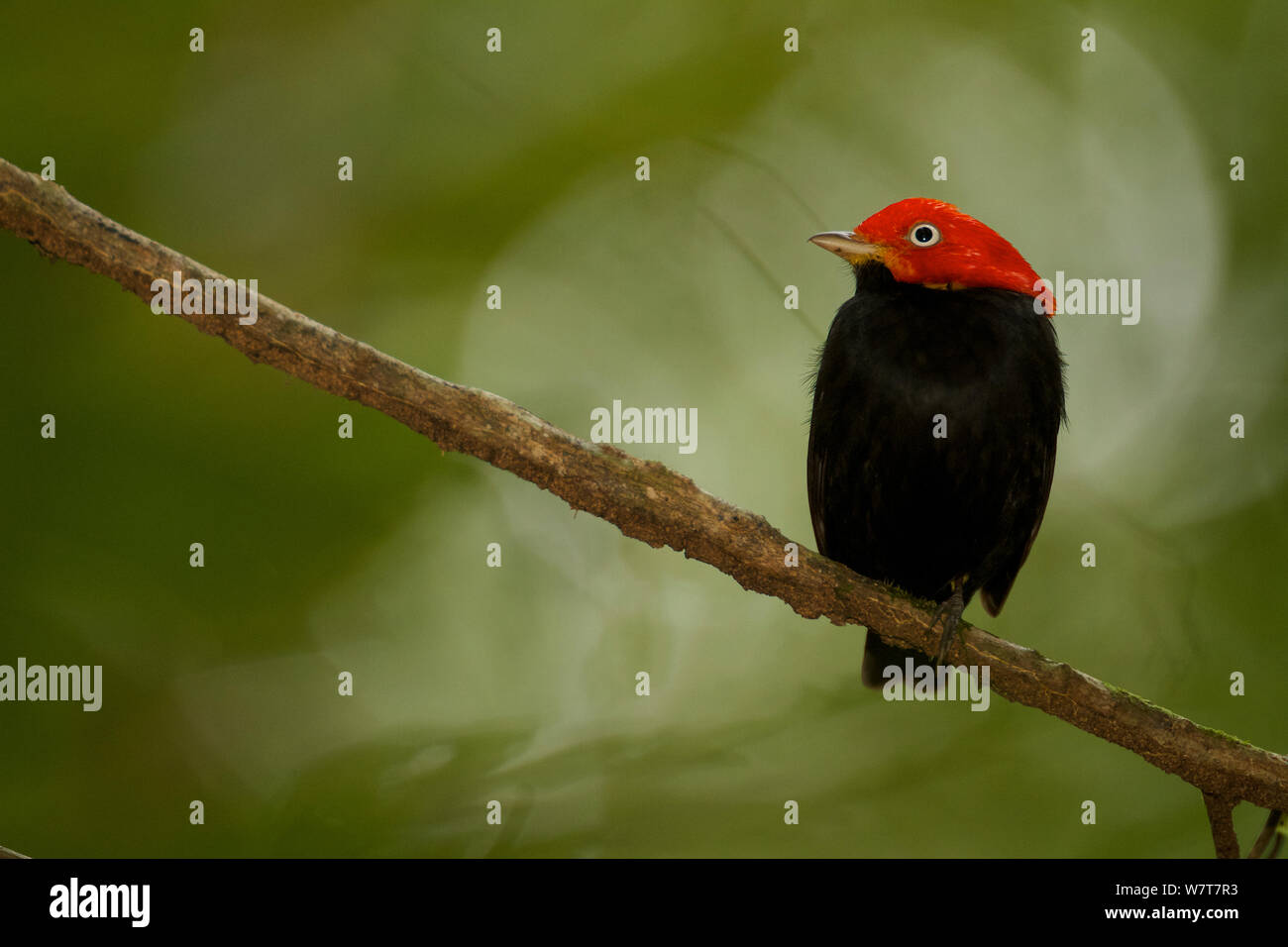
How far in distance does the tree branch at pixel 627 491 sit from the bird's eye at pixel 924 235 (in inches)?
53.0

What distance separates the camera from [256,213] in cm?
552

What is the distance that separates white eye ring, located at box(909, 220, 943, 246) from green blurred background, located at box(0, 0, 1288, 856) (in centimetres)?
148

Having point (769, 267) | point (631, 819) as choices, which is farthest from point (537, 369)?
point (631, 819)

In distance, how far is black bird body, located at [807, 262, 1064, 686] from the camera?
376cm

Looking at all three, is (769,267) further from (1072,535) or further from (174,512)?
(174,512)

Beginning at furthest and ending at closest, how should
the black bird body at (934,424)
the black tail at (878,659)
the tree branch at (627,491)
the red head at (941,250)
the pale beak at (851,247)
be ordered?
the black tail at (878,659)
the pale beak at (851,247)
the red head at (941,250)
the black bird body at (934,424)
the tree branch at (627,491)

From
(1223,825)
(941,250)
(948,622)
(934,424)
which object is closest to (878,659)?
(948,622)

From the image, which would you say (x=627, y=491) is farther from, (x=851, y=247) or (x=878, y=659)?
(x=878, y=659)

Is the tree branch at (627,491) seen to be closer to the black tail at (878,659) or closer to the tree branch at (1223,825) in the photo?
the tree branch at (1223,825)

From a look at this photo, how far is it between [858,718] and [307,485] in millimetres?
3105

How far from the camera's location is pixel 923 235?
3.94 meters

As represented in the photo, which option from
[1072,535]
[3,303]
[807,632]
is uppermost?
[3,303]

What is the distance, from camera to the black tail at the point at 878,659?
14.3 feet

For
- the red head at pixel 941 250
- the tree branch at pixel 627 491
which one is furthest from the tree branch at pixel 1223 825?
the red head at pixel 941 250
